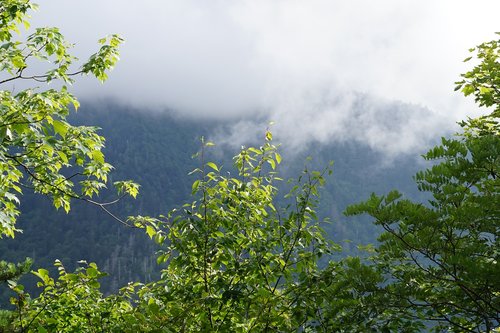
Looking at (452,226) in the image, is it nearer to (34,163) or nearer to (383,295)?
(383,295)

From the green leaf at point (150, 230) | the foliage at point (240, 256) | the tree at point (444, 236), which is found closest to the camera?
the tree at point (444, 236)

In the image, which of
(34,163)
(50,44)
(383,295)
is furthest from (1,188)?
(383,295)

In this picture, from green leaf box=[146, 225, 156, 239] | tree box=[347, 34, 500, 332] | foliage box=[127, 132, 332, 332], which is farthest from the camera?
green leaf box=[146, 225, 156, 239]

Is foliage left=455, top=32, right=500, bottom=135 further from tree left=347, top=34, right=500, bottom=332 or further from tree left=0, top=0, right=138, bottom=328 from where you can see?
tree left=0, top=0, right=138, bottom=328

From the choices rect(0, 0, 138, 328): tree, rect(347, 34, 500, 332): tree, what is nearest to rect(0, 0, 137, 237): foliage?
rect(0, 0, 138, 328): tree

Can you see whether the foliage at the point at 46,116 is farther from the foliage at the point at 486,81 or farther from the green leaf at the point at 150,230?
the foliage at the point at 486,81

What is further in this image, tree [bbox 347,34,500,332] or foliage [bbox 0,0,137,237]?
foliage [bbox 0,0,137,237]

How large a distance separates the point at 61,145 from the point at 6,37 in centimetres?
313

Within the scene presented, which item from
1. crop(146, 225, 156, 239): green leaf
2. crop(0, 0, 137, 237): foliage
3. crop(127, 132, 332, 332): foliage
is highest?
crop(0, 0, 137, 237): foliage

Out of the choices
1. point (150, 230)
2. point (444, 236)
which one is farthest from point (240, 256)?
point (444, 236)

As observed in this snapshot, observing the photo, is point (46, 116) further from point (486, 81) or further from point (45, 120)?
point (486, 81)

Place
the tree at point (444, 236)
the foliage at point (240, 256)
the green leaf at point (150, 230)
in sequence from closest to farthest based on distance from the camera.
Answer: the tree at point (444, 236) → the foliage at point (240, 256) → the green leaf at point (150, 230)

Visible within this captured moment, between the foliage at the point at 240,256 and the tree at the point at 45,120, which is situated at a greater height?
the tree at the point at 45,120

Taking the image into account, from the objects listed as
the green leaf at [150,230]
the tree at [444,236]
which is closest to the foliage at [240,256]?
the green leaf at [150,230]
